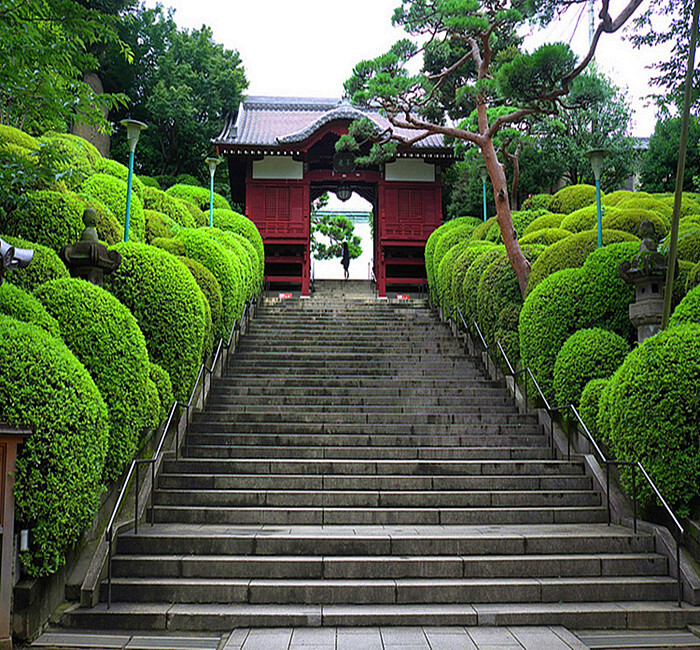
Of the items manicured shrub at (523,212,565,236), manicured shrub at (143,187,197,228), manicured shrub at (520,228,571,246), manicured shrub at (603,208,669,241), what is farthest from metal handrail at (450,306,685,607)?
manicured shrub at (143,187,197,228)

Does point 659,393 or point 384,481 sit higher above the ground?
point 659,393

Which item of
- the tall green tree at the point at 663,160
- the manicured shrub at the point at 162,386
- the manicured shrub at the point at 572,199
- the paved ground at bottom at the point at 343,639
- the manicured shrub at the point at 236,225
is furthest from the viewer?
the tall green tree at the point at 663,160

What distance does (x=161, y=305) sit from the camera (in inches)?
332

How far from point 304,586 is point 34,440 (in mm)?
2779

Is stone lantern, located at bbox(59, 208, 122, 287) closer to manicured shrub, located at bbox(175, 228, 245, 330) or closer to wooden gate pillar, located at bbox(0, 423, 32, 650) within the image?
wooden gate pillar, located at bbox(0, 423, 32, 650)

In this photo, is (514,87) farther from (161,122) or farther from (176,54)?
(176,54)

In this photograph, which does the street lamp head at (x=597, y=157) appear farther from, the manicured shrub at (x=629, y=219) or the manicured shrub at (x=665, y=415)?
the manicured shrub at (x=665, y=415)

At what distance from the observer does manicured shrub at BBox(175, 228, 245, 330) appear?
11.5 metres

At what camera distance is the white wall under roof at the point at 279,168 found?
69.3ft

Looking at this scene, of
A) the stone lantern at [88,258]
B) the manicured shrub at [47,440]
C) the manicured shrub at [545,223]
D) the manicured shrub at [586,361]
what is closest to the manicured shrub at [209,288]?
the stone lantern at [88,258]

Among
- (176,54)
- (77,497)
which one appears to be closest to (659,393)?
(77,497)

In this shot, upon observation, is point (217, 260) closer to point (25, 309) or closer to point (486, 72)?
point (25, 309)

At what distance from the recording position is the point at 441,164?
21.0 meters

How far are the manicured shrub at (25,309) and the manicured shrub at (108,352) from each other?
0.39 meters
